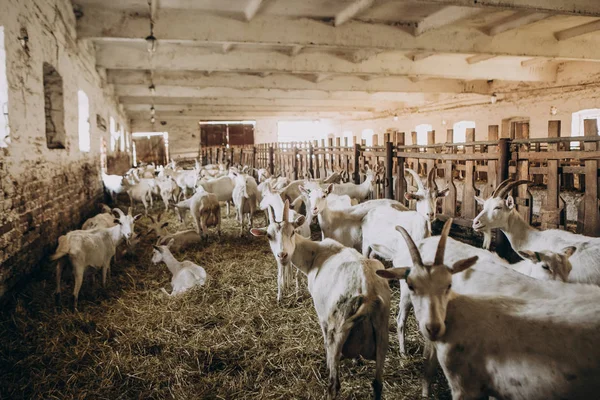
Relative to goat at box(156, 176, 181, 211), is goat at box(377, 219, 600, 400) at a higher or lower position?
lower

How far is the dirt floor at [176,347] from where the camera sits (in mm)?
3420

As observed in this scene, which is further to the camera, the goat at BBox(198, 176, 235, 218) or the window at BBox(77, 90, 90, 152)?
the goat at BBox(198, 176, 235, 218)

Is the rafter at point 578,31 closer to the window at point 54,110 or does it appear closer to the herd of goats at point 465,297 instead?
the herd of goats at point 465,297

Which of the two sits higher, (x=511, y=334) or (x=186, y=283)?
A: (x=511, y=334)

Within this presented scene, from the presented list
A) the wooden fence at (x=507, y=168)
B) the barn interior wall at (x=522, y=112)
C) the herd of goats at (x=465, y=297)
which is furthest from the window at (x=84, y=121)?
the barn interior wall at (x=522, y=112)

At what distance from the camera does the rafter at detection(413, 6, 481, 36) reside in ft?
23.7

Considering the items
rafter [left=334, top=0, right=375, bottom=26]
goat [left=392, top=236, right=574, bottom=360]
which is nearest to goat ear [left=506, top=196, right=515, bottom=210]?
goat [left=392, top=236, right=574, bottom=360]

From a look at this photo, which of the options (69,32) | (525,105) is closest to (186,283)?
(69,32)

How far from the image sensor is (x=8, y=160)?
4.77 meters

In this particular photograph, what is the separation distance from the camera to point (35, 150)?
18.9ft

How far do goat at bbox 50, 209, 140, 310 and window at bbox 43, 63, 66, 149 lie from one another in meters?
2.30

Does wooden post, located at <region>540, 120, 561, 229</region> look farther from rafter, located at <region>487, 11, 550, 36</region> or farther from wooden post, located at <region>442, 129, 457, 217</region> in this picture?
rafter, located at <region>487, 11, 550, 36</region>

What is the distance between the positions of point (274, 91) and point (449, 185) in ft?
37.4

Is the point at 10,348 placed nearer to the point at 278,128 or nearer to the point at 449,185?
the point at 449,185
